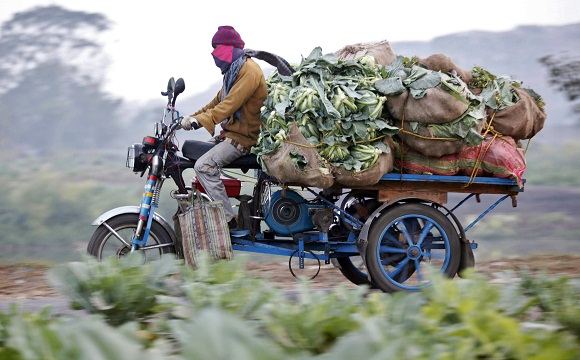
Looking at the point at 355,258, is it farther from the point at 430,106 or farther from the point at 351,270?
the point at 430,106

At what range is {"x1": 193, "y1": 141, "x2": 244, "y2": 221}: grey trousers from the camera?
6.60 metres

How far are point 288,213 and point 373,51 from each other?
1380 mm

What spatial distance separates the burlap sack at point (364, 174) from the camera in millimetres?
6105

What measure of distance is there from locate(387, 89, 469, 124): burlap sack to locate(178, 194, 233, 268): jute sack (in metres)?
1.50

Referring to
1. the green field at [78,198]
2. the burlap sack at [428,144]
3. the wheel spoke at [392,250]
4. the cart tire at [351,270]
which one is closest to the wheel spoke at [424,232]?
the wheel spoke at [392,250]

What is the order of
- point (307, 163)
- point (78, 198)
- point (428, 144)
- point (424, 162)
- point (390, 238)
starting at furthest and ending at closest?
1. point (78, 198)
2. point (390, 238)
3. point (424, 162)
4. point (428, 144)
5. point (307, 163)

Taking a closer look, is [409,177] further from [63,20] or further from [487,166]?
[63,20]

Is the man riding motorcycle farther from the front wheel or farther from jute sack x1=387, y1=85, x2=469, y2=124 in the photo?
jute sack x1=387, y1=85, x2=469, y2=124

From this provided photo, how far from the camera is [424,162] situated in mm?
6457

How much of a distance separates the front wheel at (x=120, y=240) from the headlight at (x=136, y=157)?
1.26 feet

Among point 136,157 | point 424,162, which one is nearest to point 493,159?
point 424,162

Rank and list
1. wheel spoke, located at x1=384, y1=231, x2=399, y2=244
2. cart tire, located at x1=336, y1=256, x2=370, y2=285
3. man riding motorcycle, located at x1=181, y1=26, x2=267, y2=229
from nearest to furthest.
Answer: man riding motorcycle, located at x1=181, y1=26, x2=267, y2=229, wheel spoke, located at x1=384, y1=231, x2=399, y2=244, cart tire, located at x1=336, y1=256, x2=370, y2=285

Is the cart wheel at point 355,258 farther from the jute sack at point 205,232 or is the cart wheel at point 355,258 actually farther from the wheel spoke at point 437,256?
the jute sack at point 205,232

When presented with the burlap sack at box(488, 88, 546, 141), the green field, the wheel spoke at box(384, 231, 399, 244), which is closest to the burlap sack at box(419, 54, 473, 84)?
the burlap sack at box(488, 88, 546, 141)
